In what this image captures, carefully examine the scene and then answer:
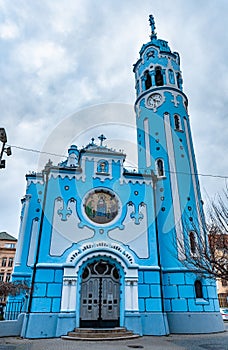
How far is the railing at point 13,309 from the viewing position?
17286 mm

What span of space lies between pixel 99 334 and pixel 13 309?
22.3ft

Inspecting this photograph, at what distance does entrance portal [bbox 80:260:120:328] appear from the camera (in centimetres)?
1617

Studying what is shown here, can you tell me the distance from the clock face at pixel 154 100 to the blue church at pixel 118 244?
184 centimetres

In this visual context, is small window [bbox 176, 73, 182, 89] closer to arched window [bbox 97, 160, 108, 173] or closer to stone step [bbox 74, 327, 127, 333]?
arched window [bbox 97, 160, 108, 173]

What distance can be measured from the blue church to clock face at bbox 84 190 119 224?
7 centimetres

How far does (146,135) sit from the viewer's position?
940 inches

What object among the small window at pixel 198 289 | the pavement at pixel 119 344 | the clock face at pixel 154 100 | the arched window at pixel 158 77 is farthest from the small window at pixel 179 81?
the pavement at pixel 119 344

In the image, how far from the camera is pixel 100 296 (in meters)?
16.8

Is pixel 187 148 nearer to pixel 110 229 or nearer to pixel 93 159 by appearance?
pixel 93 159

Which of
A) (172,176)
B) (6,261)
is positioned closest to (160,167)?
(172,176)

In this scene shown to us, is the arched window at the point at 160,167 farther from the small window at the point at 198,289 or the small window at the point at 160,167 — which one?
the small window at the point at 198,289

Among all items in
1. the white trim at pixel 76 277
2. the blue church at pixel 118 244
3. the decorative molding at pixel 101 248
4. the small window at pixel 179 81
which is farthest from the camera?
the small window at pixel 179 81

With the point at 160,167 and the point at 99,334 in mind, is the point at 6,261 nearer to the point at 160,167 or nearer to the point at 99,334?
the point at 160,167

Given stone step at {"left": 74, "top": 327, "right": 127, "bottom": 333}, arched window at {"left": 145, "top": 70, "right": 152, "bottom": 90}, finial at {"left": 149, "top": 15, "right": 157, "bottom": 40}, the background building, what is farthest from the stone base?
the background building
